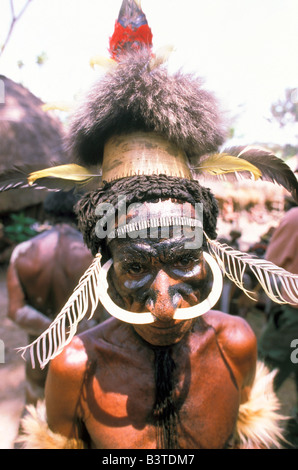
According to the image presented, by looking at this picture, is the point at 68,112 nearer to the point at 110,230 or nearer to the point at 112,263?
the point at 110,230

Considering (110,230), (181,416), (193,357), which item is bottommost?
(181,416)

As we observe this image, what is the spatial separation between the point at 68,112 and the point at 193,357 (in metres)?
1.38

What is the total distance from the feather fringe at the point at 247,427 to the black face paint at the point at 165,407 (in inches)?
15.6

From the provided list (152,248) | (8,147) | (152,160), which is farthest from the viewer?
(8,147)

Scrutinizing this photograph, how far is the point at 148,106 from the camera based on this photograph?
1358 millimetres

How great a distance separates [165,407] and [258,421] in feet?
1.89

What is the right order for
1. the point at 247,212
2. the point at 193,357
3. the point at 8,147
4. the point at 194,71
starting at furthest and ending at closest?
the point at 8,147 → the point at 247,212 → the point at 193,357 → the point at 194,71

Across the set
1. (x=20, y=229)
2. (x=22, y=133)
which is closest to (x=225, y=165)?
(x=22, y=133)

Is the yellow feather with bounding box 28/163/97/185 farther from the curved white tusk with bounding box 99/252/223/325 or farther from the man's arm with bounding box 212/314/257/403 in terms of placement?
the man's arm with bounding box 212/314/257/403

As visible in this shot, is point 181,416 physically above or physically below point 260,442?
above

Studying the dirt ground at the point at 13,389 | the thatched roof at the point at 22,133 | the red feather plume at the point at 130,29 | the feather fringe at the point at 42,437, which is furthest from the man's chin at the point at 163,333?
the thatched roof at the point at 22,133

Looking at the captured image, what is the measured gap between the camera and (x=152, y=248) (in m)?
1.30

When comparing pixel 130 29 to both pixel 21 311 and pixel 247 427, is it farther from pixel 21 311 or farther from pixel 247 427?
pixel 21 311
